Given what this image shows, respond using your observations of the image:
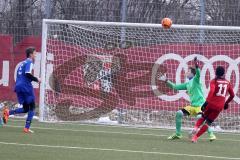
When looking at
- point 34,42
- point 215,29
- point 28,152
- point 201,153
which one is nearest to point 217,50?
point 215,29

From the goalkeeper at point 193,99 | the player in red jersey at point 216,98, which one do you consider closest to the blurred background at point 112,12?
the goalkeeper at point 193,99

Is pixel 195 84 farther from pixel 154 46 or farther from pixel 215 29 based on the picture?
pixel 154 46

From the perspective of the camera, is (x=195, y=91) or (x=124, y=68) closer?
(x=195, y=91)

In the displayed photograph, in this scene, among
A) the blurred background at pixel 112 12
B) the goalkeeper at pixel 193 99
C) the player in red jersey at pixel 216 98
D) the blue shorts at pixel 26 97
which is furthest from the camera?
the blurred background at pixel 112 12

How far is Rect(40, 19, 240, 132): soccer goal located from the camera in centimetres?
1964

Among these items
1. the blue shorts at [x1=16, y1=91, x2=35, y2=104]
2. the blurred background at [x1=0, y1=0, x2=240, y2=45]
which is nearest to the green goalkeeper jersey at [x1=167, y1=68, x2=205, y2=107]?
the blue shorts at [x1=16, y1=91, x2=35, y2=104]

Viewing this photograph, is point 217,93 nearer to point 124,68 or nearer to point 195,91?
point 195,91

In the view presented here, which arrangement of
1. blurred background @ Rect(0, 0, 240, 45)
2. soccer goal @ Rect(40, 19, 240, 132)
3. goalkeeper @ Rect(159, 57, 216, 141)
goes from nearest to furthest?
goalkeeper @ Rect(159, 57, 216, 141), soccer goal @ Rect(40, 19, 240, 132), blurred background @ Rect(0, 0, 240, 45)

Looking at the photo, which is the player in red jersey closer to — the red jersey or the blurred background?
the red jersey

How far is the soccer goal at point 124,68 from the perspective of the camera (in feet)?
64.4

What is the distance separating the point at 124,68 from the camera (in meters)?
20.0

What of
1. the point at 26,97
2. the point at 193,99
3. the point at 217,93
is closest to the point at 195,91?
the point at 193,99

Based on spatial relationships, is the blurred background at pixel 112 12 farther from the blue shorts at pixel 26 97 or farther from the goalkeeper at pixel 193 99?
the blue shorts at pixel 26 97

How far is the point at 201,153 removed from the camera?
12602mm
